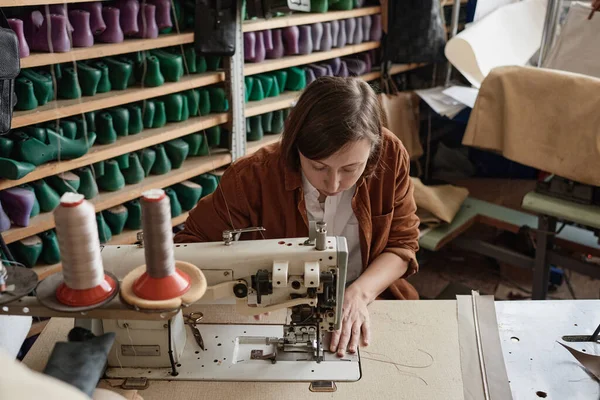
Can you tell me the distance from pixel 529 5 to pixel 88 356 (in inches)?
136

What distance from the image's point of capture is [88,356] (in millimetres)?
896

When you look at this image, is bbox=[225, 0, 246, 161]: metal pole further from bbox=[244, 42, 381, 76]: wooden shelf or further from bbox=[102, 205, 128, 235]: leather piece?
bbox=[102, 205, 128, 235]: leather piece

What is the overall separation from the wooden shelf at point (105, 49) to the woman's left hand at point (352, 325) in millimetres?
1233

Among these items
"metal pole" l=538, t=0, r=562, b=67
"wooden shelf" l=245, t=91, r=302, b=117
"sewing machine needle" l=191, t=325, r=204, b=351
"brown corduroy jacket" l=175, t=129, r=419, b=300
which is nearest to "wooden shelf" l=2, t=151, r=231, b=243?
"wooden shelf" l=245, t=91, r=302, b=117

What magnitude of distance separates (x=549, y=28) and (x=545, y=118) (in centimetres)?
92

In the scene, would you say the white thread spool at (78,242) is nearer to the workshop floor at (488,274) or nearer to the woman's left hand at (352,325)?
the woman's left hand at (352,325)

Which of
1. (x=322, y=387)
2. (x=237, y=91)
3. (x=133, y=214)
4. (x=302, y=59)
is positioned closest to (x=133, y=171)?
(x=133, y=214)

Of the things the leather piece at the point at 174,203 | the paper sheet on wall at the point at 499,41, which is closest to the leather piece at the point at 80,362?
the leather piece at the point at 174,203

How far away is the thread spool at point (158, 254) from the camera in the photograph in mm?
942

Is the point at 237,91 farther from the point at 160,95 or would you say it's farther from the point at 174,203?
the point at 174,203

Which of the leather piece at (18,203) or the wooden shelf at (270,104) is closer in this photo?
the leather piece at (18,203)

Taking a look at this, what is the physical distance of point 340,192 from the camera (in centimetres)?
172

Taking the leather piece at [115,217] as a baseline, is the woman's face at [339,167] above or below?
above

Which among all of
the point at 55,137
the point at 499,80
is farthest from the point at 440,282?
the point at 55,137
